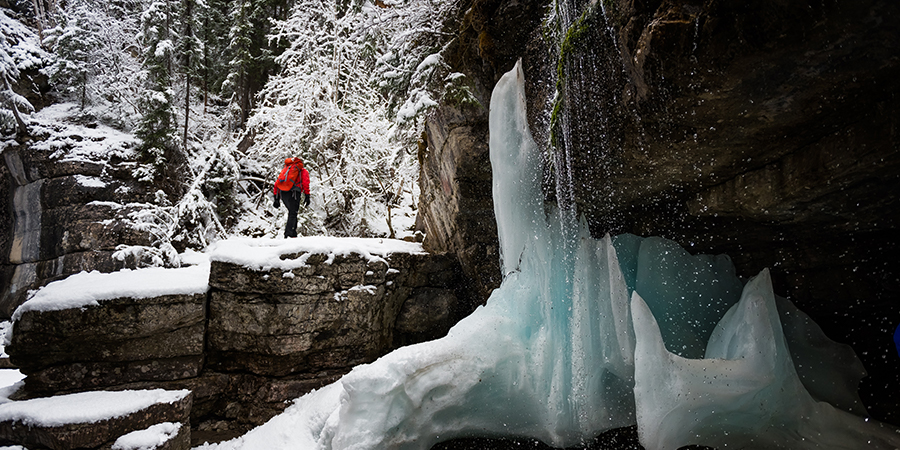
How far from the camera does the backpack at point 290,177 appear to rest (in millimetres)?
7852

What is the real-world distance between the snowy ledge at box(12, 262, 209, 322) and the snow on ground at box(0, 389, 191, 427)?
108 centimetres

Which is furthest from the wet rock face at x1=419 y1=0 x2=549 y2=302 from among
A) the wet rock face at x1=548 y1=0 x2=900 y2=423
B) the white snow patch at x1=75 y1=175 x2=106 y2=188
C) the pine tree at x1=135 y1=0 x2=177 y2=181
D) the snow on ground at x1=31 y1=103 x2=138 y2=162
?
the snow on ground at x1=31 y1=103 x2=138 y2=162

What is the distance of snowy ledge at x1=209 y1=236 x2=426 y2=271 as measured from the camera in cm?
579

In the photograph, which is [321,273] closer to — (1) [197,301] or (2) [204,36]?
(1) [197,301]

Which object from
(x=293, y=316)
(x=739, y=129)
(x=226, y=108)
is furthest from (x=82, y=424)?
(x=226, y=108)

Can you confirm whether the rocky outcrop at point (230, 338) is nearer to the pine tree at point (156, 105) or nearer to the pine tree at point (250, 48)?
the pine tree at point (156, 105)

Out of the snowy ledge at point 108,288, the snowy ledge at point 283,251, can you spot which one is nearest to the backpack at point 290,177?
the snowy ledge at point 283,251

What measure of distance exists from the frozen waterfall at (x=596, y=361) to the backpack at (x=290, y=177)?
4.75 m

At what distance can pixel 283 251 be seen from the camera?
5902 mm

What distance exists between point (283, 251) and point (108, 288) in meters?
2.05

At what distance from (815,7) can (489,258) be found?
4638 mm

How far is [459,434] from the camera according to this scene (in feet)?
Answer: 13.0

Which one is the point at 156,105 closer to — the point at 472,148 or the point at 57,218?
the point at 57,218

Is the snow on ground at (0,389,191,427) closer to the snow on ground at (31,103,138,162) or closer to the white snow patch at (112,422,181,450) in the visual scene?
the white snow patch at (112,422,181,450)
